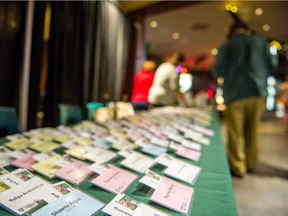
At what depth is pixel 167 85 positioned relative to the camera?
10.2 ft

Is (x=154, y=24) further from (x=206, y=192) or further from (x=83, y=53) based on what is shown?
(x=206, y=192)

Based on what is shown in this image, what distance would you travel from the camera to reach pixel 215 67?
100 inches

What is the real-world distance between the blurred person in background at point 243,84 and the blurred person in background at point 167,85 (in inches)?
22.9

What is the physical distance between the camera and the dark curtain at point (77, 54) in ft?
7.58

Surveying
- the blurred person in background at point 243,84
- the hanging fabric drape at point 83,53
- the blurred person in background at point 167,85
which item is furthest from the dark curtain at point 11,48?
the blurred person in background at point 243,84

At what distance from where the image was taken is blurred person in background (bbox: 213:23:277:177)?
2.34m

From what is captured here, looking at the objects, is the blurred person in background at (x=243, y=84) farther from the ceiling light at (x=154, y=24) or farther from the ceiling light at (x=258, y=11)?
the ceiling light at (x=154, y=24)

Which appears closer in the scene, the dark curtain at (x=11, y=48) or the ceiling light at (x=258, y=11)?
the dark curtain at (x=11, y=48)

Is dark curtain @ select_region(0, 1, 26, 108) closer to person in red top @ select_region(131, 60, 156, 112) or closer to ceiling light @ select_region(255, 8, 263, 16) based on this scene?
person in red top @ select_region(131, 60, 156, 112)

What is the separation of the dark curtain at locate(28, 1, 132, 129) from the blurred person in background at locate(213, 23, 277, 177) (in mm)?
1480

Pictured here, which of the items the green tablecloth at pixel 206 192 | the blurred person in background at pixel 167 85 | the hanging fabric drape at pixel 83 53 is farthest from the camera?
the blurred person in background at pixel 167 85

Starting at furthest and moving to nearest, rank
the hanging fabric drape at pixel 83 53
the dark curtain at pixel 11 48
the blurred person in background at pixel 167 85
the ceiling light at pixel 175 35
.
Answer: the ceiling light at pixel 175 35
the blurred person in background at pixel 167 85
the hanging fabric drape at pixel 83 53
the dark curtain at pixel 11 48

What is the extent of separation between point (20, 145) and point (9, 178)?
376mm

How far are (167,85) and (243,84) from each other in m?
1.00
